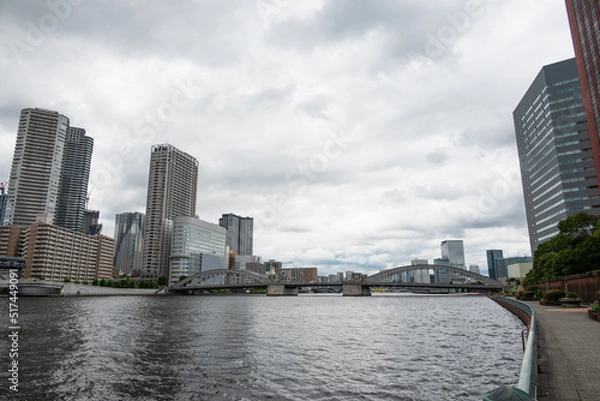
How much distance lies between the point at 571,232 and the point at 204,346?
96989 mm

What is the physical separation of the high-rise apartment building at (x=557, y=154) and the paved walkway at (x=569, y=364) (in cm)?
15450

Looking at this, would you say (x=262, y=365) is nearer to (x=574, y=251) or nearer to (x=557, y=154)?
(x=574, y=251)

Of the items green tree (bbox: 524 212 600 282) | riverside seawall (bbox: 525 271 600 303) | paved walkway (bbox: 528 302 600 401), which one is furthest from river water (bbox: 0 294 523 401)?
green tree (bbox: 524 212 600 282)

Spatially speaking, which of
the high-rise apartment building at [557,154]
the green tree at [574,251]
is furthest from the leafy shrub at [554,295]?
the high-rise apartment building at [557,154]

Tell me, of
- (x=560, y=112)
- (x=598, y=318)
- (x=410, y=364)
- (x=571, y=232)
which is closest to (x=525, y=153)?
(x=560, y=112)

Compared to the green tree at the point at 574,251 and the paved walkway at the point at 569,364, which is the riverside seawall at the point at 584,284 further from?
the paved walkway at the point at 569,364

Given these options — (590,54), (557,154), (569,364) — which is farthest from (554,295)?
(557,154)

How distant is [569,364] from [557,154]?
176209 millimetres

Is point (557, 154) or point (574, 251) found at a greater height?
point (557, 154)

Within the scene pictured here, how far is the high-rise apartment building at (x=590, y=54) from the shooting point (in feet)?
370

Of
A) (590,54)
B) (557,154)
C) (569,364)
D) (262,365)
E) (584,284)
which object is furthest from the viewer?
(557,154)

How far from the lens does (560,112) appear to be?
16438 cm

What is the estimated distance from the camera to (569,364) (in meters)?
15.9

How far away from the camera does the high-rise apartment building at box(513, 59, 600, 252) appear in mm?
151625
